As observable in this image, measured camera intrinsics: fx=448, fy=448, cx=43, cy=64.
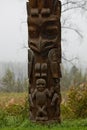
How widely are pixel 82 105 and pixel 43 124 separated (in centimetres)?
549

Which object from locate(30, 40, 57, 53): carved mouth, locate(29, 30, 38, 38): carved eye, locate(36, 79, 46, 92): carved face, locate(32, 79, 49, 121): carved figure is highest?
locate(29, 30, 38, 38): carved eye

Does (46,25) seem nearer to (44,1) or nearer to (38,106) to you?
(44,1)

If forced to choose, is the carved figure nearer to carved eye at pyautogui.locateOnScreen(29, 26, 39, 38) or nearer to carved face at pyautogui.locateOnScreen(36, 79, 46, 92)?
carved face at pyautogui.locateOnScreen(36, 79, 46, 92)

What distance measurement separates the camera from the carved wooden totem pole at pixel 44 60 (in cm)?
Answer: 1416

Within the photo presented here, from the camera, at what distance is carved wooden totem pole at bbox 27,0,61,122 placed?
14164 mm

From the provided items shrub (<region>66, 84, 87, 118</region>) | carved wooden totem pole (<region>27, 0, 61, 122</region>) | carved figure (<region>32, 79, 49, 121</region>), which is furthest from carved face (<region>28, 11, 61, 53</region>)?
shrub (<region>66, 84, 87, 118</region>)

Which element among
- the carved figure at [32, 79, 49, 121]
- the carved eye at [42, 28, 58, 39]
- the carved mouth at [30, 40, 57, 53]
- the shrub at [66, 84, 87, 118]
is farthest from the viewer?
the shrub at [66, 84, 87, 118]

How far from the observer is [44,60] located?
14258 mm

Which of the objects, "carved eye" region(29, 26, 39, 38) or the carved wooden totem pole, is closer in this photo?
the carved wooden totem pole

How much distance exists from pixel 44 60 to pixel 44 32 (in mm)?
908

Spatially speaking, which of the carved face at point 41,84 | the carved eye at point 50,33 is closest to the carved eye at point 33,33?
the carved eye at point 50,33

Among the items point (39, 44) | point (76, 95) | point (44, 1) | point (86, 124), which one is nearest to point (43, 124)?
point (86, 124)

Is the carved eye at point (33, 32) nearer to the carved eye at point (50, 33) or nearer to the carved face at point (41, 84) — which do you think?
the carved eye at point (50, 33)

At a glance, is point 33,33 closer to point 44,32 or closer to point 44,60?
point 44,32
